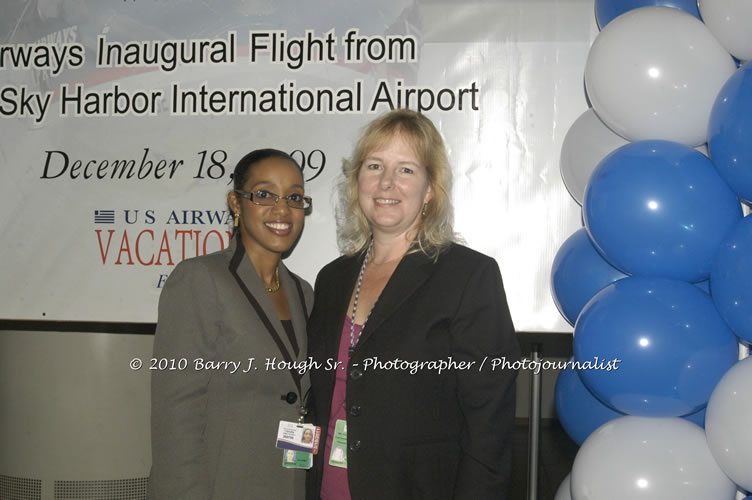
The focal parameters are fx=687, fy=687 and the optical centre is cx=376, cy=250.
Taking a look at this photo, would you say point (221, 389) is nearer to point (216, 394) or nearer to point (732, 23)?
point (216, 394)

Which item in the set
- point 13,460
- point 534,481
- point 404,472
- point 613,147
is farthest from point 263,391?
point 13,460

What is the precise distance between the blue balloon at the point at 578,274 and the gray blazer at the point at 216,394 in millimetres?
944

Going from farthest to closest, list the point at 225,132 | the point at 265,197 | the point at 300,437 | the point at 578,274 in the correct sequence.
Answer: the point at 225,132
the point at 578,274
the point at 265,197
the point at 300,437

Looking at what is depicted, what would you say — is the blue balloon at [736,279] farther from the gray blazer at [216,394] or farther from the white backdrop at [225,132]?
the gray blazer at [216,394]

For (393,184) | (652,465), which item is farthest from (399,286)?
(652,465)

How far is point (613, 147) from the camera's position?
2230 millimetres

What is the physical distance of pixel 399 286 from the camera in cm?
186

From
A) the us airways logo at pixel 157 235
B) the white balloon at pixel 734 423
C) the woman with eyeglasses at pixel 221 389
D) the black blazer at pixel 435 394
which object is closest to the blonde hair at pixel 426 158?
the black blazer at pixel 435 394

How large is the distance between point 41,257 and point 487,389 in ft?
6.58

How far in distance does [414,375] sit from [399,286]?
241 mm

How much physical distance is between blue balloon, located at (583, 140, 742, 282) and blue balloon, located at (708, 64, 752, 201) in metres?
0.06

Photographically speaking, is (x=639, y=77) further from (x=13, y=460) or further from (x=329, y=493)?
(x=13, y=460)

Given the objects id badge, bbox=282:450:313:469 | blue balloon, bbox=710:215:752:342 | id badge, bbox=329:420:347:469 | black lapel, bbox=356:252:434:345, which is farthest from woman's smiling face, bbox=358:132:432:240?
blue balloon, bbox=710:215:752:342

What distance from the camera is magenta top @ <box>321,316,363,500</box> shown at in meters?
1.83
